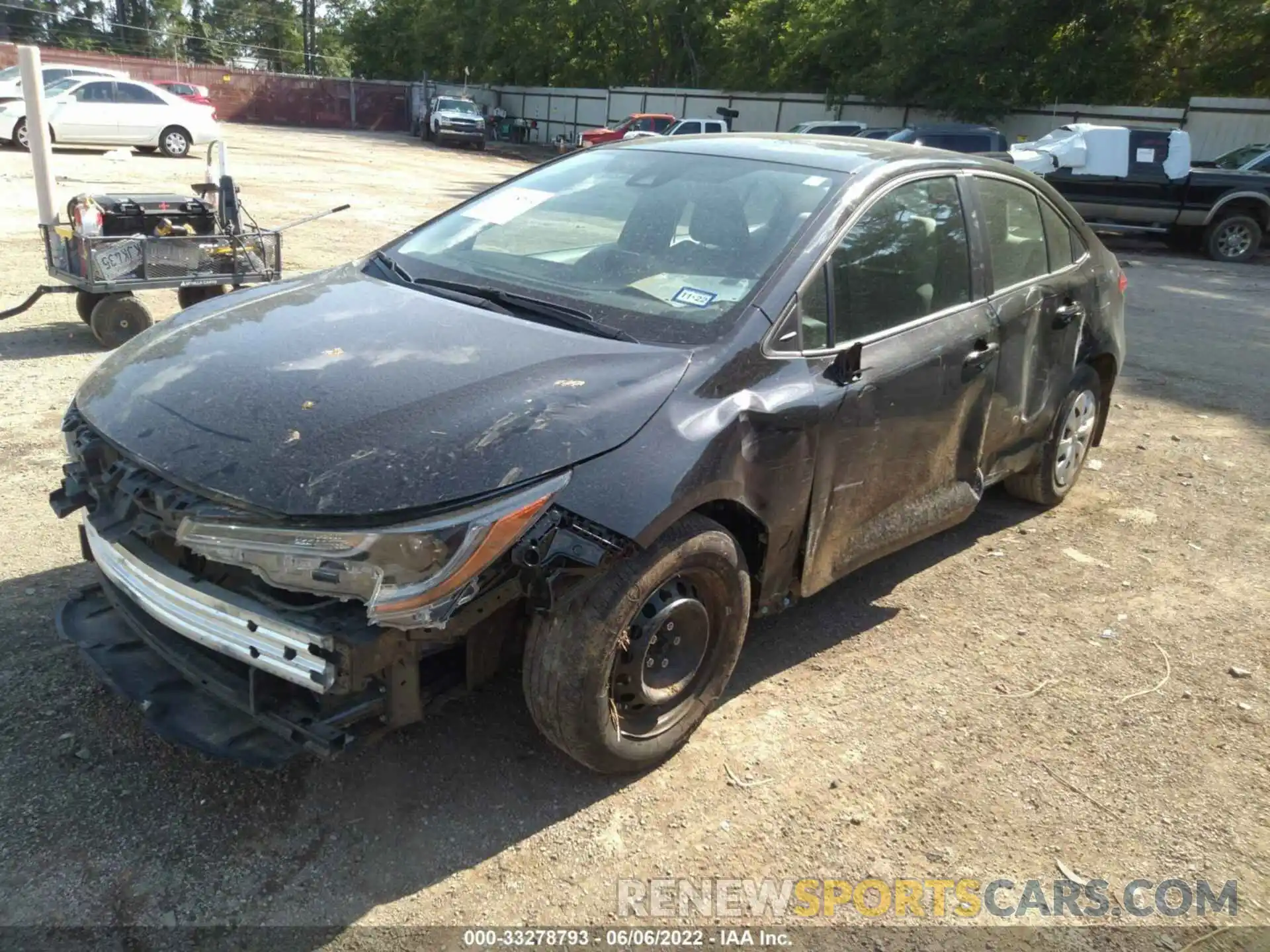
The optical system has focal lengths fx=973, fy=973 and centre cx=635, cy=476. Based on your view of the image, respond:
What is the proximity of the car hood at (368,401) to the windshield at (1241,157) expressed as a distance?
56.5 ft

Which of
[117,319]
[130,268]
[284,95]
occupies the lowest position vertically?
[117,319]

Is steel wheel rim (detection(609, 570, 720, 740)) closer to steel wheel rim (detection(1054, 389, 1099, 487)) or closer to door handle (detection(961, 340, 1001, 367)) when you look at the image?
door handle (detection(961, 340, 1001, 367))

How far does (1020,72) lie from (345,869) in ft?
90.8

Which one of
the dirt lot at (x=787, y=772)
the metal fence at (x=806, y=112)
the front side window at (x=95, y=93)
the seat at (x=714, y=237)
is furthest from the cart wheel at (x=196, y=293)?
the front side window at (x=95, y=93)

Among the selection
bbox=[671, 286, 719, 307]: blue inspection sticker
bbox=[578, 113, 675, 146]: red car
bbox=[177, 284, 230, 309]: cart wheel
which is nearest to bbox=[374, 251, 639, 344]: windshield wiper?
bbox=[671, 286, 719, 307]: blue inspection sticker

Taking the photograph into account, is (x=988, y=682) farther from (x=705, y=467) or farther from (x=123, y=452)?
(x=123, y=452)

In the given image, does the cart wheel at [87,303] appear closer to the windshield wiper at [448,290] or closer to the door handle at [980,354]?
the windshield wiper at [448,290]

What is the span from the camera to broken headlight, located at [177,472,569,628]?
2.28m

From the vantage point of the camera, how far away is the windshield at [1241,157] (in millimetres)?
16125

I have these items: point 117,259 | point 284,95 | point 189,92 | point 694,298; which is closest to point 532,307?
point 694,298

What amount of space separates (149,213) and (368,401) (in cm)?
574

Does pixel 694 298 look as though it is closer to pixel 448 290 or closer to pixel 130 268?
pixel 448 290

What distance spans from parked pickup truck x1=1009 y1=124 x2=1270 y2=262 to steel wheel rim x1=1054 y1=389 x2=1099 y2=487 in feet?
37.1

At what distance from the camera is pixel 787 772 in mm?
3000
